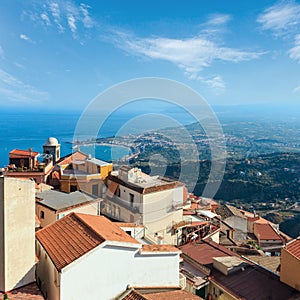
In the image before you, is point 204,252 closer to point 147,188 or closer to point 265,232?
point 147,188

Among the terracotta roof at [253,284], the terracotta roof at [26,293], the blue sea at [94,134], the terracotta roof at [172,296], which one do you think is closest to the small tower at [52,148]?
the blue sea at [94,134]

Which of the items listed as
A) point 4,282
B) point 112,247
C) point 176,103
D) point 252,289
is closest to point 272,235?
point 176,103

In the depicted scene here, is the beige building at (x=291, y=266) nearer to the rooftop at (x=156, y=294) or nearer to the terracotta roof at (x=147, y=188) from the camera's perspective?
the rooftop at (x=156, y=294)

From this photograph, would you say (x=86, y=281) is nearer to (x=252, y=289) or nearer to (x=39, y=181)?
(x=252, y=289)

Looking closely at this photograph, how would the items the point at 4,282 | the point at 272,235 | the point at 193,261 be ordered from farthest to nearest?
the point at 272,235, the point at 193,261, the point at 4,282

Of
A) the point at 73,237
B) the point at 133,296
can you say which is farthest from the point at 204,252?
the point at 73,237
